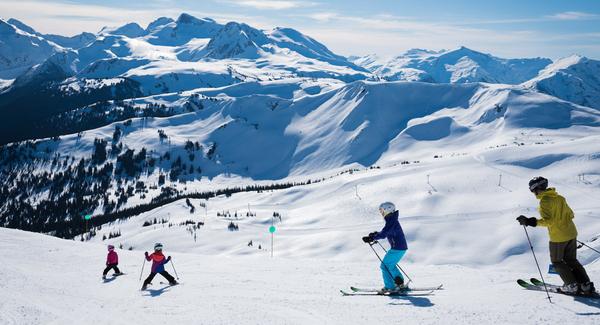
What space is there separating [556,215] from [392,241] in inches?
156

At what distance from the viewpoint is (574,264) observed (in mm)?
10633

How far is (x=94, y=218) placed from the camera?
149 meters

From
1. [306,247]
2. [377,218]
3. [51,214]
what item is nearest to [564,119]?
[377,218]

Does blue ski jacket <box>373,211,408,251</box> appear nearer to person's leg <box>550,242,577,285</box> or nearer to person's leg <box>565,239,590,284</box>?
person's leg <box>550,242,577,285</box>

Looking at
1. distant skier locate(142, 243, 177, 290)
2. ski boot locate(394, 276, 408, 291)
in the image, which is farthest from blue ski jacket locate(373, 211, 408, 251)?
distant skier locate(142, 243, 177, 290)

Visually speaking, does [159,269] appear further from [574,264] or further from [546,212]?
[574,264]

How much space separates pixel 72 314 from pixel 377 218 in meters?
50.9

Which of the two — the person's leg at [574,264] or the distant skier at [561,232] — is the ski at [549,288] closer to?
the distant skier at [561,232]

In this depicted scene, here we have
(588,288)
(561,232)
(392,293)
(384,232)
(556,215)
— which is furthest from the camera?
(392,293)

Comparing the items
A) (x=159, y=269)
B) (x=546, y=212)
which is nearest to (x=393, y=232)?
(x=546, y=212)

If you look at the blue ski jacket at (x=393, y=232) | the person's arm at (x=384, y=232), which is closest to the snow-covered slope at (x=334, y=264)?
the blue ski jacket at (x=393, y=232)

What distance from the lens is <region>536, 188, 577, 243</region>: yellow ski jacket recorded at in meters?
10.5

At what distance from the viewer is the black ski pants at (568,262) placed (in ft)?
34.8

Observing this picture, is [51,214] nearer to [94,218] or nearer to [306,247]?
[94,218]
